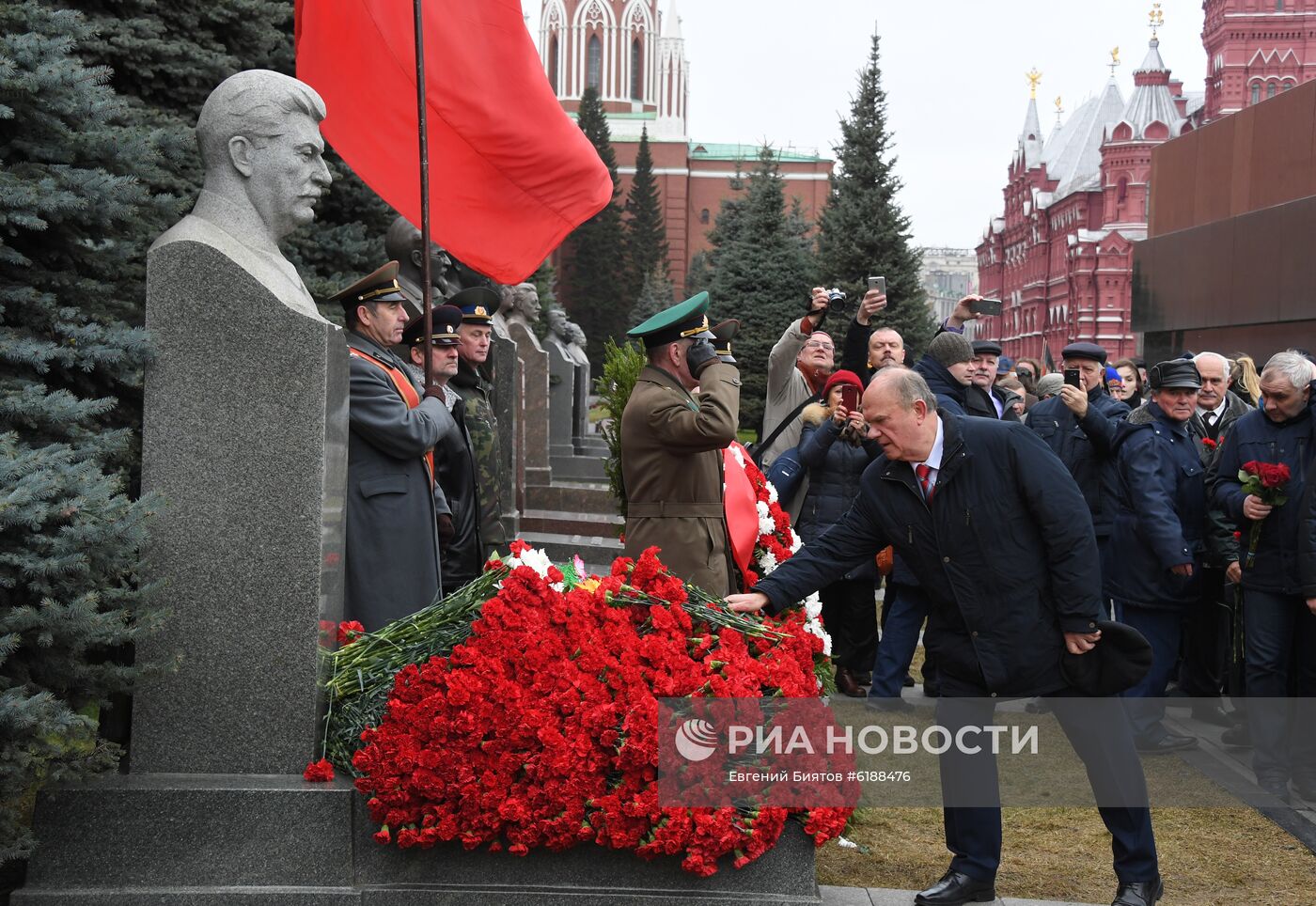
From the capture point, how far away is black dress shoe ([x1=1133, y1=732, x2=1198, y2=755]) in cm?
716

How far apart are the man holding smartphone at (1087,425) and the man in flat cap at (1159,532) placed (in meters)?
0.13

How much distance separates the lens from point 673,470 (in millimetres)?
5613

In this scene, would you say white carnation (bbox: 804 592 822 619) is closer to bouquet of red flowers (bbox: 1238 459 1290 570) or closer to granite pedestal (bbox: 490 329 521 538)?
bouquet of red flowers (bbox: 1238 459 1290 570)

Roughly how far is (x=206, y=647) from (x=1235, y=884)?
3.88 meters

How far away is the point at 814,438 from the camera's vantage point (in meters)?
7.80

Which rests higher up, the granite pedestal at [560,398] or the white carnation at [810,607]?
the granite pedestal at [560,398]

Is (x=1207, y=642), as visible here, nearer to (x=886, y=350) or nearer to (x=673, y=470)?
(x=886, y=350)

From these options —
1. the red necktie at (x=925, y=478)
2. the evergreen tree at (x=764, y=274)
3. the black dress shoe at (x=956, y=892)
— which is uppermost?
the evergreen tree at (x=764, y=274)

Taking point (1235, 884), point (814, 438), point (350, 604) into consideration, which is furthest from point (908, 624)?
point (350, 604)

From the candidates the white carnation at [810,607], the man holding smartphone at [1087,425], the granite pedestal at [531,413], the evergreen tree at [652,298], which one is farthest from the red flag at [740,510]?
the evergreen tree at [652,298]

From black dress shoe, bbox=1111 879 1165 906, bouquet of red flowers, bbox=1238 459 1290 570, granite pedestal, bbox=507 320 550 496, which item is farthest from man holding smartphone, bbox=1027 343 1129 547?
granite pedestal, bbox=507 320 550 496

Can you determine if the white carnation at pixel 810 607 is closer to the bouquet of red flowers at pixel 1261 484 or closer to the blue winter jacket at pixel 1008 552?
the blue winter jacket at pixel 1008 552

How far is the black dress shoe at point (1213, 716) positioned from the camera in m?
7.98

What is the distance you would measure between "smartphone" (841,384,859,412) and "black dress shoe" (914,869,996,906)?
11.6ft
